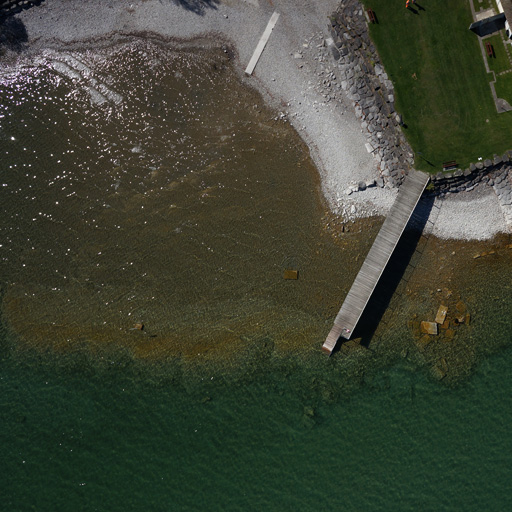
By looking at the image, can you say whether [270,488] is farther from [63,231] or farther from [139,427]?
[63,231]

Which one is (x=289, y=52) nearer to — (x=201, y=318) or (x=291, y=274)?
(x=291, y=274)

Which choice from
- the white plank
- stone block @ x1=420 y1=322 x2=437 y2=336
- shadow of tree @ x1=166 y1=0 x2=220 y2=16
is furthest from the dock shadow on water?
shadow of tree @ x1=166 y1=0 x2=220 y2=16

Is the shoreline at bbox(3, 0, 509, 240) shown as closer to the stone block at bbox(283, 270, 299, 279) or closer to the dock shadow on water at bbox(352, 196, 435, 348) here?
the dock shadow on water at bbox(352, 196, 435, 348)

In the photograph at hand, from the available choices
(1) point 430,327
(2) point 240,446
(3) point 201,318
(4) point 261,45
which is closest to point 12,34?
(4) point 261,45

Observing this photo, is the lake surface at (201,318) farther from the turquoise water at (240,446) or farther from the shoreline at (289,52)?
the shoreline at (289,52)

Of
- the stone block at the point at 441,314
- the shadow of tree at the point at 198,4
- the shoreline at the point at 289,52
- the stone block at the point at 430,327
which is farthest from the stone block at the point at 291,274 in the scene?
the shadow of tree at the point at 198,4
